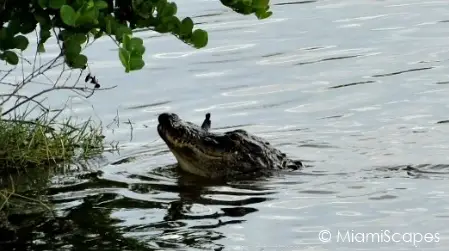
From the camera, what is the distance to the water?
8.05m

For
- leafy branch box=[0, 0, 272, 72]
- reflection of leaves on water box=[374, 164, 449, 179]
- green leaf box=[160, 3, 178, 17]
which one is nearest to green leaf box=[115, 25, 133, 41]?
leafy branch box=[0, 0, 272, 72]

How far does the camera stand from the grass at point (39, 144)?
384 inches

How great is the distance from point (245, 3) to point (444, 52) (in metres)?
6.29

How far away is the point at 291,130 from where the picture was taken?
1154cm

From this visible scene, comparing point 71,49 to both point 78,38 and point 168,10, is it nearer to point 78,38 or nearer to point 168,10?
point 78,38

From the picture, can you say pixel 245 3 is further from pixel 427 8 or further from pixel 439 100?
pixel 427 8

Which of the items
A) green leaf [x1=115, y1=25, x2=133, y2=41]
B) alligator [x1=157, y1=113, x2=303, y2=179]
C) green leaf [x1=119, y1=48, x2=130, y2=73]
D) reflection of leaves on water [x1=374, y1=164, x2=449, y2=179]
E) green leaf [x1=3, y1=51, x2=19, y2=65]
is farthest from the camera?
alligator [x1=157, y1=113, x2=303, y2=179]

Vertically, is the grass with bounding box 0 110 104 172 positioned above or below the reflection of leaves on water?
above

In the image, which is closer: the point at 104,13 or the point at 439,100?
the point at 104,13

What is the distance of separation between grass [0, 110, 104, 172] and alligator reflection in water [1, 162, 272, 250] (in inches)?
15.1

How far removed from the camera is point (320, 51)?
14625mm

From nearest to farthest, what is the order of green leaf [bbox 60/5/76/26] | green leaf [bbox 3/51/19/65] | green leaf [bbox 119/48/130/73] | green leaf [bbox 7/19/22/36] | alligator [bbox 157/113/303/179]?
green leaf [bbox 60/5/76/26], green leaf [bbox 119/48/130/73], green leaf [bbox 7/19/22/36], green leaf [bbox 3/51/19/65], alligator [bbox 157/113/303/179]

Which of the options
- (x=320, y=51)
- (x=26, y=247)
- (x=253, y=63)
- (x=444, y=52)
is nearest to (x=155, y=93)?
(x=253, y=63)

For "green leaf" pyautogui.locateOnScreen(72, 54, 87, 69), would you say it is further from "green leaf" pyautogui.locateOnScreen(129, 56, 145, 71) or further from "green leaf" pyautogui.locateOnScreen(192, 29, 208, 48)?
"green leaf" pyautogui.locateOnScreen(192, 29, 208, 48)
